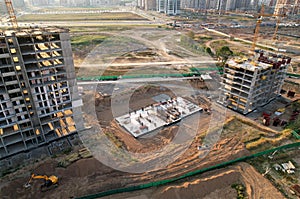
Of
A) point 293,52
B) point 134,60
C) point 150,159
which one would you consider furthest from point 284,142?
point 293,52

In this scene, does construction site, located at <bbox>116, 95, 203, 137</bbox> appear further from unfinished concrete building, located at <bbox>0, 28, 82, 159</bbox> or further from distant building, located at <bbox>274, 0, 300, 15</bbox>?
distant building, located at <bbox>274, 0, 300, 15</bbox>

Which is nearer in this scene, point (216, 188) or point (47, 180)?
point (47, 180)

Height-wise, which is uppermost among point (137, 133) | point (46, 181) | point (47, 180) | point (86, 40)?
point (86, 40)

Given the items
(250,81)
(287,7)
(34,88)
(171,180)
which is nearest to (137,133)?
(171,180)

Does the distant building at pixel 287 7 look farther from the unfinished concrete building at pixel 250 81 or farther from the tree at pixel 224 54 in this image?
the unfinished concrete building at pixel 250 81

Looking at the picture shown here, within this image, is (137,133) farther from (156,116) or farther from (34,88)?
(34,88)

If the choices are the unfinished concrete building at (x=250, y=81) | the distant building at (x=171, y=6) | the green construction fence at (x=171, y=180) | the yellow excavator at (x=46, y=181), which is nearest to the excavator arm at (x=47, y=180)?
the yellow excavator at (x=46, y=181)

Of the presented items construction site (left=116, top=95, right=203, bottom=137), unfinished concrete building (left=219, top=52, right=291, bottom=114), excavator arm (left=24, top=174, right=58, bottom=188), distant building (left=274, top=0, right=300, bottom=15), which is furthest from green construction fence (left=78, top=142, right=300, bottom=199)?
distant building (left=274, top=0, right=300, bottom=15)
